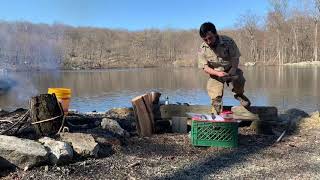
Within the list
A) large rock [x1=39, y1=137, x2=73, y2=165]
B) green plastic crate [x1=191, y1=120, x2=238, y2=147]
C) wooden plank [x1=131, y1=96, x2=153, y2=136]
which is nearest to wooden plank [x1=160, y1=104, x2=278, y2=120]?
wooden plank [x1=131, y1=96, x2=153, y2=136]

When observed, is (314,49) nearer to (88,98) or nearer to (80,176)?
(88,98)

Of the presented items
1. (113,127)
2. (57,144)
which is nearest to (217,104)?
(113,127)

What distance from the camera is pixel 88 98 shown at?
75.8 ft

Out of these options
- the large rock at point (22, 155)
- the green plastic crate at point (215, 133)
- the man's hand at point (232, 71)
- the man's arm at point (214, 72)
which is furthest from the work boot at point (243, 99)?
the large rock at point (22, 155)

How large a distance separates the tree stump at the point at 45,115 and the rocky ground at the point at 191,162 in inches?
40.9

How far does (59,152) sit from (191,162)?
5.19 ft

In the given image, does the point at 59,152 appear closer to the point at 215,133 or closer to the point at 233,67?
the point at 215,133

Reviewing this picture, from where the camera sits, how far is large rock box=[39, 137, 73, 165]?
18.4 ft

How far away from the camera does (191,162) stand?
231 inches

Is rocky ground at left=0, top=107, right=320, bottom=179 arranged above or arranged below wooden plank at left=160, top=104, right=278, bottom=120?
below

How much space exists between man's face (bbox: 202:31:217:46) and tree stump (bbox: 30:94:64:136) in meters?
2.39

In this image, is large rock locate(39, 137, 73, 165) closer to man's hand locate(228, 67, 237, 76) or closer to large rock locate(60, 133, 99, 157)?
large rock locate(60, 133, 99, 157)

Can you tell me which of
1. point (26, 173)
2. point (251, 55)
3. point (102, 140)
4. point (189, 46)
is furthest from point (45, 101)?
point (189, 46)

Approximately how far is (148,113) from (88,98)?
15.9 m
